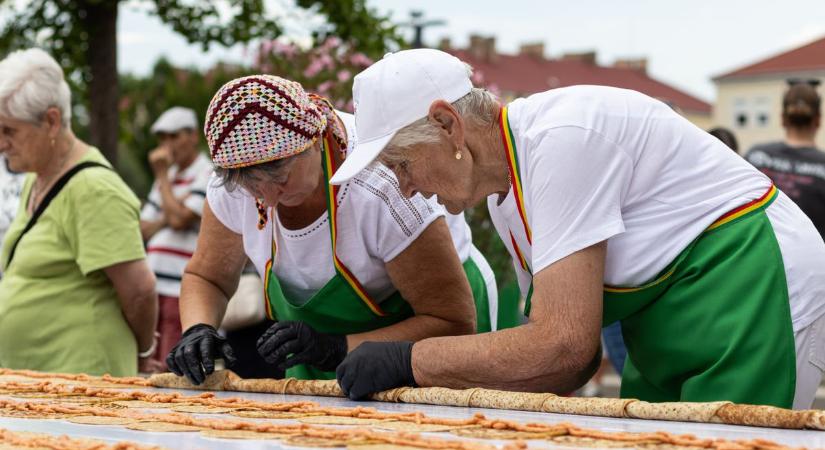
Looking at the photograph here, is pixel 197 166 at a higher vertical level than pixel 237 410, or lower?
lower

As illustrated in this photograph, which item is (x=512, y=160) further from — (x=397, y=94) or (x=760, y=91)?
(x=760, y=91)

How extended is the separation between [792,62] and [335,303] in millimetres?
46483

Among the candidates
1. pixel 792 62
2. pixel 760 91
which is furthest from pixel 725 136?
pixel 760 91

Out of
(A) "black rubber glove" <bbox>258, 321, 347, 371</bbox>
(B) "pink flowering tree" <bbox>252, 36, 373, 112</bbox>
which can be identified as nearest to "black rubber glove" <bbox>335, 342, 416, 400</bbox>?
(A) "black rubber glove" <bbox>258, 321, 347, 371</bbox>

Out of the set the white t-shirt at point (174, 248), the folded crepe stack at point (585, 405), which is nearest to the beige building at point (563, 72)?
the white t-shirt at point (174, 248)

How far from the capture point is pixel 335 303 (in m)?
3.03

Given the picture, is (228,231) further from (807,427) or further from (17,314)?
(807,427)

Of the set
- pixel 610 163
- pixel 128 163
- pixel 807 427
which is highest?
pixel 610 163

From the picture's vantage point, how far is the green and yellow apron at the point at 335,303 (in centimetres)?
297

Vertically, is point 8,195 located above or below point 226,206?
below

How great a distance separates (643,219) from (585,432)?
2.29ft

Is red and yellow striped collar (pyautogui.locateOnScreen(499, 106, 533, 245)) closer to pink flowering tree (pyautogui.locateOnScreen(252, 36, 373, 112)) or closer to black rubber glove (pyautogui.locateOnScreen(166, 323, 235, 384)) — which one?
black rubber glove (pyautogui.locateOnScreen(166, 323, 235, 384))

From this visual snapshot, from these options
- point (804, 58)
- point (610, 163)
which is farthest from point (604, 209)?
point (804, 58)

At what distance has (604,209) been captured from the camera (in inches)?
92.2
